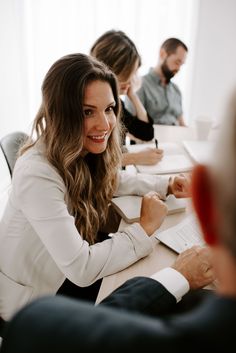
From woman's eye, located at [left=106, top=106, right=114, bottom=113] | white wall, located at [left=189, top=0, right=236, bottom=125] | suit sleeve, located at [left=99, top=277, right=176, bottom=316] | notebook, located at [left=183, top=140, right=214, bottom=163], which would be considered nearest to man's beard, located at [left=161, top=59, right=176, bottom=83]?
white wall, located at [left=189, top=0, right=236, bottom=125]

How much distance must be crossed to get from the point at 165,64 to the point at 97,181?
62.1 inches

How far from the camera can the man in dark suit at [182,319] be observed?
290 mm

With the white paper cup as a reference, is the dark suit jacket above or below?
above

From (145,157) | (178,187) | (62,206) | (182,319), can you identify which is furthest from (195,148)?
(182,319)

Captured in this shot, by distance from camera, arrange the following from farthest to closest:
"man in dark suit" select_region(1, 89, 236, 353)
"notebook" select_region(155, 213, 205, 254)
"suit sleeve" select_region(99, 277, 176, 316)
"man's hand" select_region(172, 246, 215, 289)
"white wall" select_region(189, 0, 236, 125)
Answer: "white wall" select_region(189, 0, 236, 125) < "notebook" select_region(155, 213, 205, 254) < "man's hand" select_region(172, 246, 215, 289) < "suit sleeve" select_region(99, 277, 176, 316) < "man in dark suit" select_region(1, 89, 236, 353)

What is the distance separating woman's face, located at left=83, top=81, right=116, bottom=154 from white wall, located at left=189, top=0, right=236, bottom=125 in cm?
203

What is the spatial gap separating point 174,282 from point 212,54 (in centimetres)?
295

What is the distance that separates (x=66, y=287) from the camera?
1.16 m

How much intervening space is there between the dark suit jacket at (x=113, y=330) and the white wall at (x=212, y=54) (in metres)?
2.85

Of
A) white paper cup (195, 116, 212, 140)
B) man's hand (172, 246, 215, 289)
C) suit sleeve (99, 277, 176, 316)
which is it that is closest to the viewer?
suit sleeve (99, 277, 176, 316)

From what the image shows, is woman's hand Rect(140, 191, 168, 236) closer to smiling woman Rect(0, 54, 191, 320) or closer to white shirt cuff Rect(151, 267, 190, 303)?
smiling woman Rect(0, 54, 191, 320)

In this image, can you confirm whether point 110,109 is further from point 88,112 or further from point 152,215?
point 152,215

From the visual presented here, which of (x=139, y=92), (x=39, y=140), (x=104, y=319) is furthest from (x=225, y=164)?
(x=139, y=92)

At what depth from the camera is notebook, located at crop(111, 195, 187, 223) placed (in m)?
1.16
